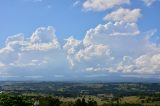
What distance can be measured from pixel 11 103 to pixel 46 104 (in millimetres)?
77029

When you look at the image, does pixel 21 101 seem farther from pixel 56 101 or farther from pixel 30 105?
pixel 56 101

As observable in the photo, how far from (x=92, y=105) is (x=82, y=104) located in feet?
18.6

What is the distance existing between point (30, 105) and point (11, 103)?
10.8 meters

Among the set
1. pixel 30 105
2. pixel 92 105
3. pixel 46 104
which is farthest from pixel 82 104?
pixel 30 105

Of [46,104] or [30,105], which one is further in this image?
[46,104]

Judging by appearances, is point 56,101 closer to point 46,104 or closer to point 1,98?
point 46,104

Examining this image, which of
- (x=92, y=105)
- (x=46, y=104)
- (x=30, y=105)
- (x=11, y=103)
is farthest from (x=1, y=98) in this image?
(x=92, y=105)

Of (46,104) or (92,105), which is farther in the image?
(92,105)

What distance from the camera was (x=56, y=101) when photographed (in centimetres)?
18875

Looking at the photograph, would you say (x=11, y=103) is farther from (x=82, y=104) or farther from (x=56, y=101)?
(x=82, y=104)

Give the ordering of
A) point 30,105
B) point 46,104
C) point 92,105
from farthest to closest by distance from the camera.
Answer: point 92,105, point 46,104, point 30,105

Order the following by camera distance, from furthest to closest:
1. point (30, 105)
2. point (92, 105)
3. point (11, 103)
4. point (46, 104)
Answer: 1. point (92, 105)
2. point (46, 104)
3. point (30, 105)
4. point (11, 103)

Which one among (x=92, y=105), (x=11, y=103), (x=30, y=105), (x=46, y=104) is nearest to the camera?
(x=11, y=103)

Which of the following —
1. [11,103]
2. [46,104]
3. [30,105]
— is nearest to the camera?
[11,103]
